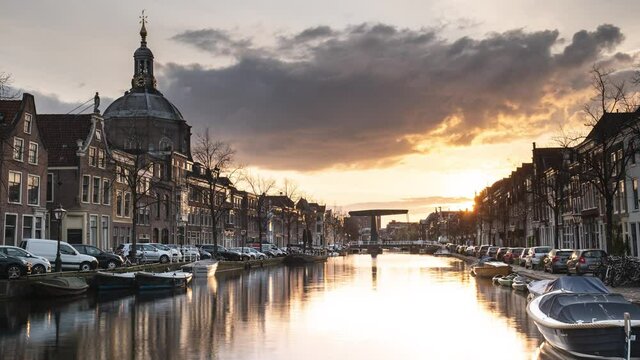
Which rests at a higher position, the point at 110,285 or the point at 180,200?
the point at 180,200

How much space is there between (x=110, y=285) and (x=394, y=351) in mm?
25755

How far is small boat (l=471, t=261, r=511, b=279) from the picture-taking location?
51.2 meters

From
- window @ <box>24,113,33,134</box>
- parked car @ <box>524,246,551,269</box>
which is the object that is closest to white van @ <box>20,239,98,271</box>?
window @ <box>24,113,33,134</box>

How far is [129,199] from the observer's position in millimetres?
76125

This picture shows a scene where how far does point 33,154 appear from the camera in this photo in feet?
183

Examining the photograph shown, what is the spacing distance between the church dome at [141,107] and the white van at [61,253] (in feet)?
221

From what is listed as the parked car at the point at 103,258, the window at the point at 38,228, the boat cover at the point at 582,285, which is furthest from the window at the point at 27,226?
the boat cover at the point at 582,285

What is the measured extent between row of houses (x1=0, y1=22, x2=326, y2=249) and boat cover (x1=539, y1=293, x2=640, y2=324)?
30686mm

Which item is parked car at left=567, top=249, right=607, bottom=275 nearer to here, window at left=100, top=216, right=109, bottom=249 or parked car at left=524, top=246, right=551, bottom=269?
parked car at left=524, top=246, right=551, bottom=269

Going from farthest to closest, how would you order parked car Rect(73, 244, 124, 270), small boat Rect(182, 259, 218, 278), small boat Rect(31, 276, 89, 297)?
small boat Rect(182, 259, 218, 278), parked car Rect(73, 244, 124, 270), small boat Rect(31, 276, 89, 297)

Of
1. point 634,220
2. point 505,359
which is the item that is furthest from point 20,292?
point 634,220

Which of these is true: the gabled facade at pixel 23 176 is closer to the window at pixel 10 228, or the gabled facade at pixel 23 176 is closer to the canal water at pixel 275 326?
the window at pixel 10 228

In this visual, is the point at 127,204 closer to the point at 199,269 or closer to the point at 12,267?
the point at 199,269

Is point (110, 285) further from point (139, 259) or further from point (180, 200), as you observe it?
point (180, 200)
